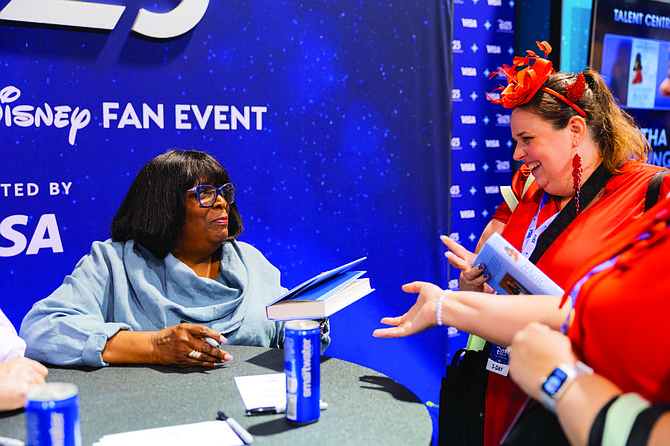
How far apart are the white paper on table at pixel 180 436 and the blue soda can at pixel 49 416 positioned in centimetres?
19

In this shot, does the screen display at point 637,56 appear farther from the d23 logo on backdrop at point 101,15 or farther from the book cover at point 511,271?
the d23 logo on backdrop at point 101,15

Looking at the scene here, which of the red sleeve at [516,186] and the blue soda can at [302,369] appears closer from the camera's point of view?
the blue soda can at [302,369]

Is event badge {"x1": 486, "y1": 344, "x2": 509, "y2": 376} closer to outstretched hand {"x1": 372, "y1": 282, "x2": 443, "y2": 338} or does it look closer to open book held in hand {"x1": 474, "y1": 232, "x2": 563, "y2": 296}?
open book held in hand {"x1": 474, "y1": 232, "x2": 563, "y2": 296}

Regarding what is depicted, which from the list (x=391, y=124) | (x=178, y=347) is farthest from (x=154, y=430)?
(x=391, y=124)

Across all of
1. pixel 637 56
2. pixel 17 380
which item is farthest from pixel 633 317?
pixel 637 56

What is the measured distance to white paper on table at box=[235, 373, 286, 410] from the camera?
136 centimetres

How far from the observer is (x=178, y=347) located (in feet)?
5.33

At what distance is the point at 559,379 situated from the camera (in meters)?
0.87

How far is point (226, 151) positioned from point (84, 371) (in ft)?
4.37

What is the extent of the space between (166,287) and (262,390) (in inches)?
29.9

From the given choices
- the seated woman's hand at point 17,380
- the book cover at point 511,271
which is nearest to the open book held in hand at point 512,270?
the book cover at point 511,271

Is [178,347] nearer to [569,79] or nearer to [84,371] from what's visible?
[84,371]

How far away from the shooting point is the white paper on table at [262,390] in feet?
4.46

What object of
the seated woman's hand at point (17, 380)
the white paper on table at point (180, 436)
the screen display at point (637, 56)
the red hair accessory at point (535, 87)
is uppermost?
the screen display at point (637, 56)
